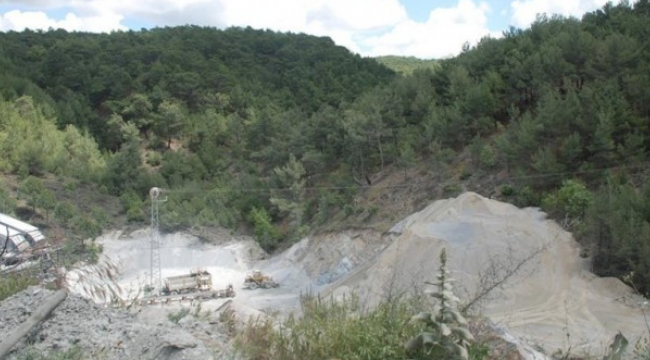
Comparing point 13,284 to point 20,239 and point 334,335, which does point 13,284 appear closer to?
point 334,335

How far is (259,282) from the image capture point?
2480 centimetres

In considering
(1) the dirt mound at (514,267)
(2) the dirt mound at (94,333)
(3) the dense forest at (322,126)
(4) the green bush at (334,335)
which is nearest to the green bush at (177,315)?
(2) the dirt mound at (94,333)

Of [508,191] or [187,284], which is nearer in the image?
[508,191]

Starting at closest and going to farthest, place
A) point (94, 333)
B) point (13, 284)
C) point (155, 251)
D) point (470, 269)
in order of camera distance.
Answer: point (94, 333) < point (13, 284) < point (470, 269) < point (155, 251)

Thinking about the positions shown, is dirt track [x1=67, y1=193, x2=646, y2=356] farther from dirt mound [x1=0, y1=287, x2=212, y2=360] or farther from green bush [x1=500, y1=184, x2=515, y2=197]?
green bush [x1=500, y1=184, x2=515, y2=197]

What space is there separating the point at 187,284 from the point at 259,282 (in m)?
2.99

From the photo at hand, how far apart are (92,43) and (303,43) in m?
24.8

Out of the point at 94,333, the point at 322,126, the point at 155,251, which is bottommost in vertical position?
the point at 155,251

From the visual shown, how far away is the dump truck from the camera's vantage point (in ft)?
78.9

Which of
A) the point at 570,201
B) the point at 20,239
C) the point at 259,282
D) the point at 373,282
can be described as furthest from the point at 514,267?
the point at 259,282

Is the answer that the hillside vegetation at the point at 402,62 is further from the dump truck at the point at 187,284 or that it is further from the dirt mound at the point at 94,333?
the dirt mound at the point at 94,333

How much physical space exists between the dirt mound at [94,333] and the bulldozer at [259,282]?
1832 centimetres

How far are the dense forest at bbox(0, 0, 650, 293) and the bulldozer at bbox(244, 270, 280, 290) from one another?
4087 mm

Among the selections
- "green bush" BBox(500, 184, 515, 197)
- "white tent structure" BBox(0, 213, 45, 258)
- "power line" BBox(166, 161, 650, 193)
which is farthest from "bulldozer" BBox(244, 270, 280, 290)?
"white tent structure" BBox(0, 213, 45, 258)
